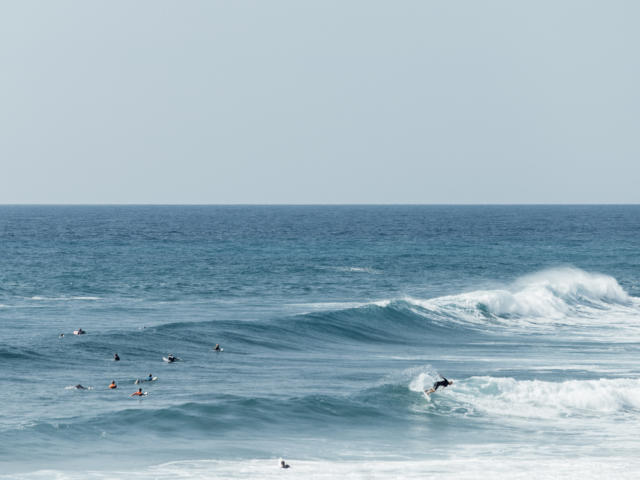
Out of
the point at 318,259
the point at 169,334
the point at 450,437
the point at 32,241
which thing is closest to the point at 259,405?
the point at 450,437

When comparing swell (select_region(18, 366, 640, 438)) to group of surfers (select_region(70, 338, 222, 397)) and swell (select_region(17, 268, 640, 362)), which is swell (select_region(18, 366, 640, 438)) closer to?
group of surfers (select_region(70, 338, 222, 397))

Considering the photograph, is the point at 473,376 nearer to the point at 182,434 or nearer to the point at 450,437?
the point at 450,437

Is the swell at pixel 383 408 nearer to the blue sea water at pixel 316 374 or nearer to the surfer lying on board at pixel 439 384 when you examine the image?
the blue sea water at pixel 316 374

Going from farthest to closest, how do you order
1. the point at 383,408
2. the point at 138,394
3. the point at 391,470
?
Answer: the point at 138,394 < the point at 383,408 < the point at 391,470

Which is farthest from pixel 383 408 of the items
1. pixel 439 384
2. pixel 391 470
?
pixel 391 470

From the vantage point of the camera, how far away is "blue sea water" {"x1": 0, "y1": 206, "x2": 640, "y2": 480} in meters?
29.1

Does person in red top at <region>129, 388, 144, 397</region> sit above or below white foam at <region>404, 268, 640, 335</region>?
below

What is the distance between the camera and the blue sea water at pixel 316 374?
29094 millimetres

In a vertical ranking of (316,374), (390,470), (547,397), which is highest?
(547,397)

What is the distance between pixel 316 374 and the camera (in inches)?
1626

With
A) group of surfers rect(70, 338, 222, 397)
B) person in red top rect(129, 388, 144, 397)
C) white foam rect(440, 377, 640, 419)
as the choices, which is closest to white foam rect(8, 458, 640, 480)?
white foam rect(440, 377, 640, 419)

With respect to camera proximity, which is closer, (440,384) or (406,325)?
(440,384)

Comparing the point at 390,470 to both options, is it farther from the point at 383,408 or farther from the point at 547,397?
the point at 547,397

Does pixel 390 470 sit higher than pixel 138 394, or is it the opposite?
pixel 138 394
